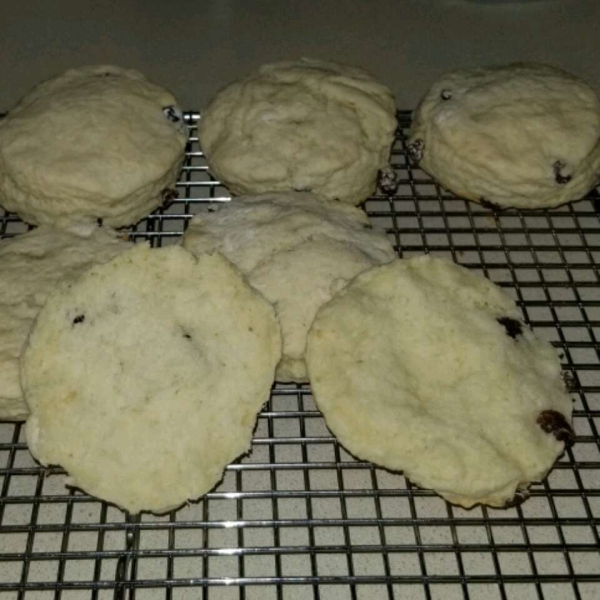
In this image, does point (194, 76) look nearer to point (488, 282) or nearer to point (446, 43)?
point (446, 43)

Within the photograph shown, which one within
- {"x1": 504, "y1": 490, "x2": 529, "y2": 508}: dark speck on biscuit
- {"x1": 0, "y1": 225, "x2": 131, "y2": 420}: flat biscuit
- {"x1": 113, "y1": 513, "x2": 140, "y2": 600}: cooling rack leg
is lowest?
{"x1": 113, "y1": 513, "x2": 140, "y2": 600}: cooling rack leg

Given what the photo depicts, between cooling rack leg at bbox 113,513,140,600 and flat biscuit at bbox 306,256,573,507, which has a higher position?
flat biscuit at bbox 306,256,573,507

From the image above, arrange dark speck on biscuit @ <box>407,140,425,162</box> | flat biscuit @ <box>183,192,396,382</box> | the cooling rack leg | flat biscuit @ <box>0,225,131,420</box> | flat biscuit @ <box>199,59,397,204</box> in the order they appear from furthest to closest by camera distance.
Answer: dark speck on biscuit @ <box>407,140,425,162</box> → flat biscuit @ <box>199,59,397,204</box> → flat biscuit @ <box>183,192,396,382</box> → flat biscuit @ <box>0,225,131,420</box> → the cooling rack leg

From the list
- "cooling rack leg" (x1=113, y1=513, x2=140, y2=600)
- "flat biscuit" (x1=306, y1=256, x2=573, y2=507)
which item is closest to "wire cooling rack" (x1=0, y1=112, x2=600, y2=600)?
"cooling rack leg" (x1=113, y1=513, x2=140, y2=600)

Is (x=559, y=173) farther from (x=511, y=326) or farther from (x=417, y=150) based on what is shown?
(x=511, y=326)

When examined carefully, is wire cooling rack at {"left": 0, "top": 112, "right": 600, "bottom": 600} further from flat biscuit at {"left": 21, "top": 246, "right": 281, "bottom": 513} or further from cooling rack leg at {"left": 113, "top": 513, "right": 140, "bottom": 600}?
flat biscuit at {"left": 21, "top": 246, "right": 281, "bottom": 513}

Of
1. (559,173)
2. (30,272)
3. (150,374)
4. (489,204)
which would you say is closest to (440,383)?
(150,374)

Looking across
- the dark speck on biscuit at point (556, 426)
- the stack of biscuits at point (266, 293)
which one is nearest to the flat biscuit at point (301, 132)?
the stack of biscuits at point (266, 293)
